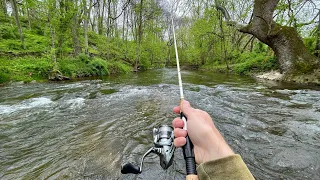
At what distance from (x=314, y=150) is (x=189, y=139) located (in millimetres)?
2340

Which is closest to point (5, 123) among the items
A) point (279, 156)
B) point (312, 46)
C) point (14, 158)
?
point (14, 158)

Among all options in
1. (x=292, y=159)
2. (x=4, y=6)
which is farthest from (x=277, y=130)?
(x=4, y=6)

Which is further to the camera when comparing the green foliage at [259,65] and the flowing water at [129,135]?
the green foliage at [259,65]

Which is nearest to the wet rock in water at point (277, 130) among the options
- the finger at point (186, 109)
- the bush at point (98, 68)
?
the finger at point (186, 109)

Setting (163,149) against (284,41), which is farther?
(284,41)

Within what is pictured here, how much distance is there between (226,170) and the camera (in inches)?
34.5

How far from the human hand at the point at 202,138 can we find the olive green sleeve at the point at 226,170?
0.32 feet

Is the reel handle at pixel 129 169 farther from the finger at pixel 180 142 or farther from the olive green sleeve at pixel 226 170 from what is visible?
the olive green sleeve at pixel 226 170

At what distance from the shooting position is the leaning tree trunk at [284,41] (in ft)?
27.4

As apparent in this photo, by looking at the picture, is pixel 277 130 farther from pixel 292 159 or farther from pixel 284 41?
pixel 284 41

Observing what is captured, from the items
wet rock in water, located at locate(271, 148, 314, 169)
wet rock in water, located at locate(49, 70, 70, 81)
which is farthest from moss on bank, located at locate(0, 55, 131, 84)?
wet rock in water, located at locate(271, 148, 314, 169)

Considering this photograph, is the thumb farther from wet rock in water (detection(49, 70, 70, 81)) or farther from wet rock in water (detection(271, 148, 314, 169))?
wet rock in water (detection(49, 70, 70, 81))

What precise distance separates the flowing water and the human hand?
1.02 m

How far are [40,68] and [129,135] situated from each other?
9.87 meters
